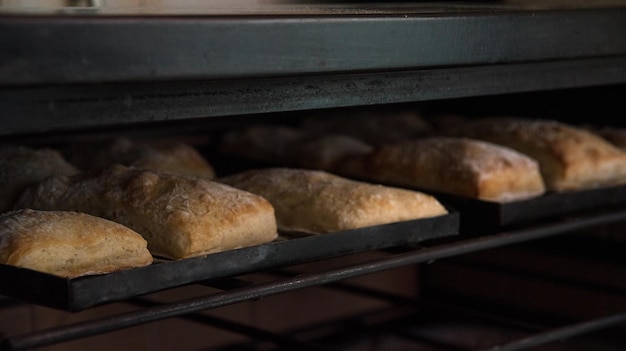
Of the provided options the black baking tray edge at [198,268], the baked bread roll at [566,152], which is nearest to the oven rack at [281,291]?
the black baking tray edge at [198,268]

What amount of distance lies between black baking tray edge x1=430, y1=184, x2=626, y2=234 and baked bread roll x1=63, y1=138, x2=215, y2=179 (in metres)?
0.49

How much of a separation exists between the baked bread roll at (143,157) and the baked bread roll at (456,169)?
0.33m

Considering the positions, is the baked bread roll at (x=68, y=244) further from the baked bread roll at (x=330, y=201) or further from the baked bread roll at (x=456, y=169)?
the baked bread roll at (x=456, y=169)

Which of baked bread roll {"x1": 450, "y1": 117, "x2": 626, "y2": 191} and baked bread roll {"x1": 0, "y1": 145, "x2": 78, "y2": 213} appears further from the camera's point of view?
baked bread roll {"x1": 450, "y1": 117, "x2": 626, "y2": 191}

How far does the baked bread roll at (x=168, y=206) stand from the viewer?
147 cm

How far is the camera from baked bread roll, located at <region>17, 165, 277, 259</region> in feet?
4.82

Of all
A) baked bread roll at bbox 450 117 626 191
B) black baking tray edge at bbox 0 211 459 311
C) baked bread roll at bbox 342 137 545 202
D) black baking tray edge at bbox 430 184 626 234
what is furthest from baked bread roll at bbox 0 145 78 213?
baked bread roll at bbox 450 117 626 191

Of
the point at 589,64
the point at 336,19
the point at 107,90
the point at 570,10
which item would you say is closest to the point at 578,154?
the point at 589,64

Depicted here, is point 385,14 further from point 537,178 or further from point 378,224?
point 537,178

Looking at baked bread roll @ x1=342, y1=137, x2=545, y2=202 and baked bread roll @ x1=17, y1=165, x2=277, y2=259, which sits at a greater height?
baked bread roll @ x1=17, y1=165, x2=277, y2=259

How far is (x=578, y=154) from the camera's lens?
6.88ft

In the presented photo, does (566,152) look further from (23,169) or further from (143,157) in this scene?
(23,169)

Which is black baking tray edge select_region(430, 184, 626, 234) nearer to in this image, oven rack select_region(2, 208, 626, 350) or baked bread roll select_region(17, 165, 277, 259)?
oven rack select_region(2, 208, 626, 350)

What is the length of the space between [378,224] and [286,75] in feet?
1.53
